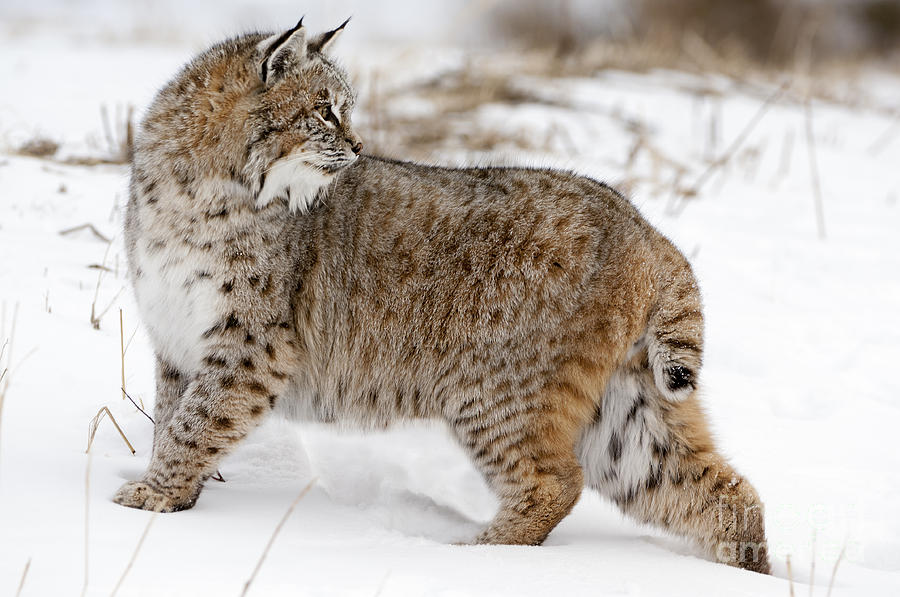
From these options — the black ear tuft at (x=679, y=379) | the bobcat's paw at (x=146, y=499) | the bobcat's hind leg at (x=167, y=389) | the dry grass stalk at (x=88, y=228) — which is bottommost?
the bobcat's paw at (x=146, y=499)

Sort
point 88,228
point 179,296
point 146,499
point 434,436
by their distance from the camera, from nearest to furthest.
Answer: point 146,499 < point 179,296 < point 434,436 < point 88,228

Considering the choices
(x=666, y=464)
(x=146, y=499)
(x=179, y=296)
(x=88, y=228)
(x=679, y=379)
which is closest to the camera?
(x=146, y=499)

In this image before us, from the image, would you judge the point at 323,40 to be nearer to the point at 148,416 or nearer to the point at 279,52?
the point at 279,52

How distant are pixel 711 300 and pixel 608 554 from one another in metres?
2.66

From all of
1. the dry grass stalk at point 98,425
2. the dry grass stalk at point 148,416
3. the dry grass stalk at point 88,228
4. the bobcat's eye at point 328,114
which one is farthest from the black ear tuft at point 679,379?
the dry grass stalk at point 88,228

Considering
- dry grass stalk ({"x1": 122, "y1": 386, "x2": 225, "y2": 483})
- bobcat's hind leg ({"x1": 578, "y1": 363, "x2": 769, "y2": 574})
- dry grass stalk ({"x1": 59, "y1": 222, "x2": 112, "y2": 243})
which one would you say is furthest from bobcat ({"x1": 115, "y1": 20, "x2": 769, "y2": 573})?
dry grass stalk ({"x1": 59, "y1": 222, "x2": 112, "y2": 243})

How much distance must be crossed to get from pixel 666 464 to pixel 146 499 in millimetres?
1768

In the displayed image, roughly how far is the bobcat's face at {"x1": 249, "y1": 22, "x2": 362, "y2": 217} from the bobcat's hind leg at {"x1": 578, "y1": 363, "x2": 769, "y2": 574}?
1.26 meters

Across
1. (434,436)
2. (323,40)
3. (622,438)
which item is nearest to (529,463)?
(622,438)

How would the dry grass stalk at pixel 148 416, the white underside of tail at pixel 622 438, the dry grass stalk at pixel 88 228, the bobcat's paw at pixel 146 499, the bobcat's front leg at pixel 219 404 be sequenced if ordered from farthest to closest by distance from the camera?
the dry grass stalk at pixel 88 228 → the dry grass stalk at pixel 148 416 → the white underside of tail at pixel 622 438 → the bobcat's front leg at pixel 219 404 → the bobcat's paw at pixel 146 499

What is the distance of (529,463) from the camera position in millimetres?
3350

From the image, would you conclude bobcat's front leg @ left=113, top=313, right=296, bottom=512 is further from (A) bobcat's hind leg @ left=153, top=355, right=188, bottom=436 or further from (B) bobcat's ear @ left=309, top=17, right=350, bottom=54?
(B) bobcat's ear @ left=309, top=17, right=350, bottom=54

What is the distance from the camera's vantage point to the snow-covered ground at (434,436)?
8.59 ft

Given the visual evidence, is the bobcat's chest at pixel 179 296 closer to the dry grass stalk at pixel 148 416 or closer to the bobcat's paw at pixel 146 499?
the dry grass stalk at pixel 148 416
